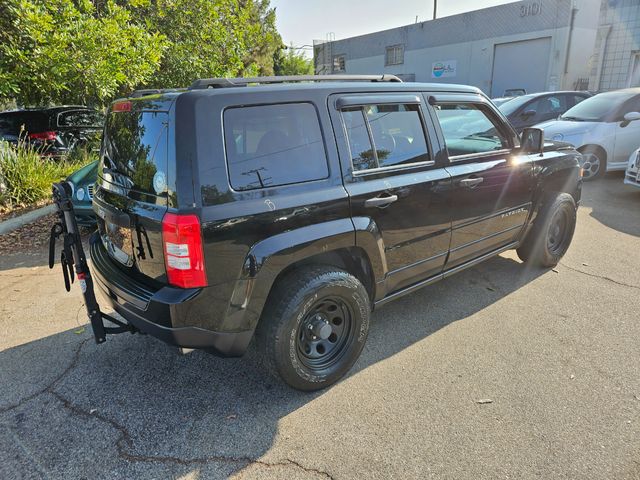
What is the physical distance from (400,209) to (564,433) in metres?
1.60

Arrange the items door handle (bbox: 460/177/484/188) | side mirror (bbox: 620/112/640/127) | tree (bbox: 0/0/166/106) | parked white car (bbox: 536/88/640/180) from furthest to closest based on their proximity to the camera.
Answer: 1. parked white car (bbox: 536/88/640/180)
2. side mirror (bbox: 620/112/640/127)
3. tree (bbox: 0/0/166/106)
4. door handle (bbox: 460/177/484/188)

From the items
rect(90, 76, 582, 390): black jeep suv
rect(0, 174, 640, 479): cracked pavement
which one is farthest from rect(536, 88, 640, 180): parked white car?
rect(90, 76, 582, 390): black jeep suv

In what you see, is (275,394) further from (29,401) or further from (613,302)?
(613,302)

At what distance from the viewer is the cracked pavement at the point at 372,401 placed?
7.21 feet

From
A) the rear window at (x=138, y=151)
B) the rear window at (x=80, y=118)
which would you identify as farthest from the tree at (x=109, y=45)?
the rear window at (x=138, y=151)

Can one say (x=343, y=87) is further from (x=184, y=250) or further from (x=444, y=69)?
(x=444, y=69)

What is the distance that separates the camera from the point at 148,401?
2.66 metres

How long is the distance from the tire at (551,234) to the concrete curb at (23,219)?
6.58 meters

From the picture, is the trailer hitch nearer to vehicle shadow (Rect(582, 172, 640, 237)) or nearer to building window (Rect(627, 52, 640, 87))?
vehicle shadow (Rect(582, 172, 640, 237))

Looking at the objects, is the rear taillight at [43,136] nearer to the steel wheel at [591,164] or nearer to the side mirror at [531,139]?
the side mirror at [531,139]

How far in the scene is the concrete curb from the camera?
19.5ft

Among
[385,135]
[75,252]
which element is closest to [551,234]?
[385,135]

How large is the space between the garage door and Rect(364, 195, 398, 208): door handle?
817 inches

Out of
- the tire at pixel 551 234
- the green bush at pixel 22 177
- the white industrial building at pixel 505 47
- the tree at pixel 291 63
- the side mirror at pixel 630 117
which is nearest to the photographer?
the tire at pixel 551 234
